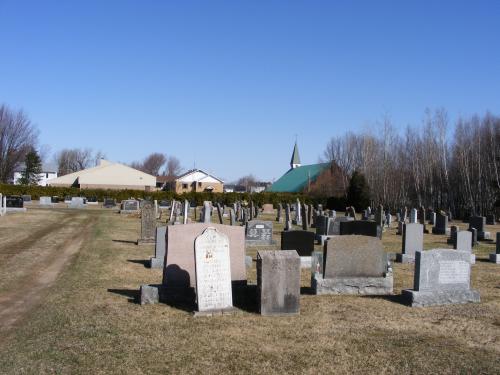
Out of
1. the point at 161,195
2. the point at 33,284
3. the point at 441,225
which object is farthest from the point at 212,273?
the point at 161,195

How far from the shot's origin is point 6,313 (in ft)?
29.3

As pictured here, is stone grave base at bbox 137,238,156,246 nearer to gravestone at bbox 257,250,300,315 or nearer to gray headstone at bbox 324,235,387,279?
gray headstone at bbox 324,235,387,279

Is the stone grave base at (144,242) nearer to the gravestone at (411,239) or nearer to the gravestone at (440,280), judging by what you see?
the gravestone at (411,239)

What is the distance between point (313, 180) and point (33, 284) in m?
64.0

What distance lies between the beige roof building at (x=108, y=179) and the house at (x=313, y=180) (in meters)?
20.5

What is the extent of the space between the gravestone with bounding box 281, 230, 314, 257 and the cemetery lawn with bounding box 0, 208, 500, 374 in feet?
8.07

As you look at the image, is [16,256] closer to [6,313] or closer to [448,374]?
[6,313]

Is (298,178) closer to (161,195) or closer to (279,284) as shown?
(161,195)

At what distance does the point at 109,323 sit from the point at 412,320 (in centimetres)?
468

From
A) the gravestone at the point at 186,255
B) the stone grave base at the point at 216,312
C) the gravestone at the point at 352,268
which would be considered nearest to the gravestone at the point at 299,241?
the gravestone at the point at 352,268

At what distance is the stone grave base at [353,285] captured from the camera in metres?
10.8

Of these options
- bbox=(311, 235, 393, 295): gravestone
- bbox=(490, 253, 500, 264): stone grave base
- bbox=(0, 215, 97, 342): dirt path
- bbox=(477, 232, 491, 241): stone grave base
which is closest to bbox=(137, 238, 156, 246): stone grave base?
bbox=(0, 215, 97, 342): dirt path

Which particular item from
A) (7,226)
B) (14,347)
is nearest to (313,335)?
(14,347)

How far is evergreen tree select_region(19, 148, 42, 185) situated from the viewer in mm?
81431
